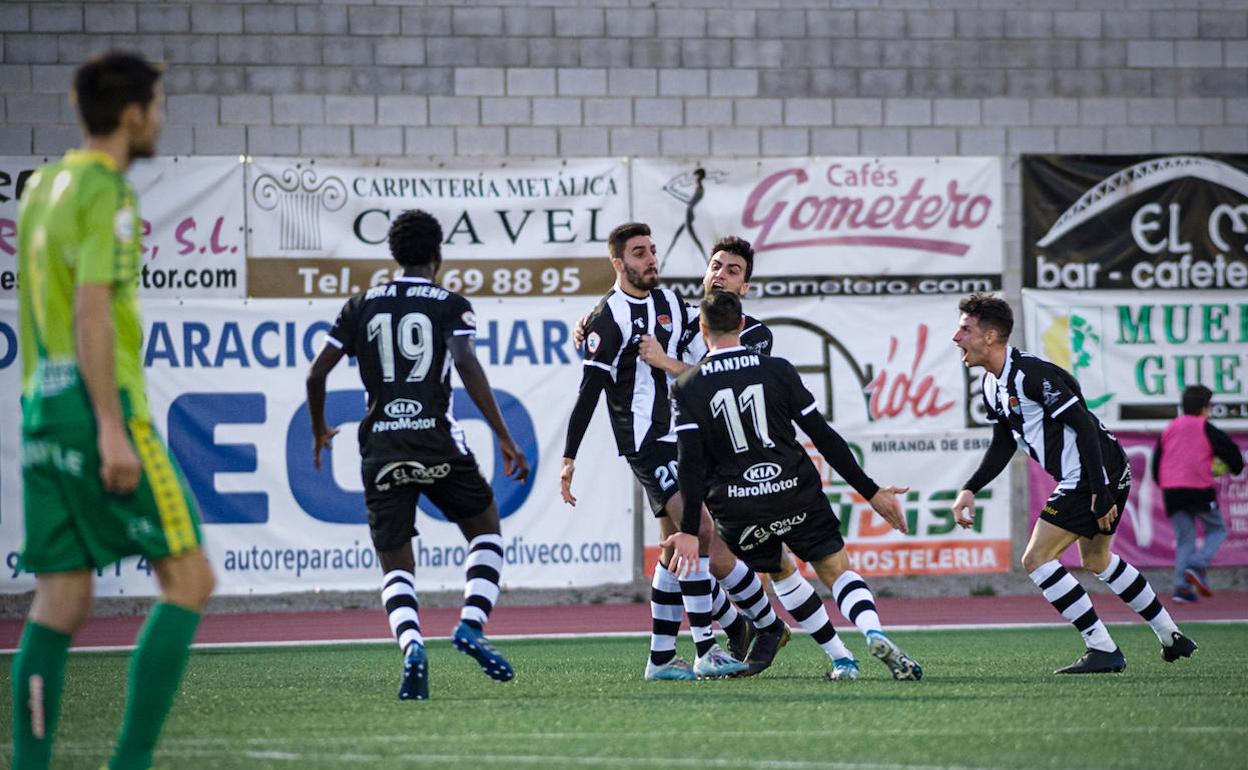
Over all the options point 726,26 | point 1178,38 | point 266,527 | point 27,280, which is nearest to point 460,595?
point 266,527

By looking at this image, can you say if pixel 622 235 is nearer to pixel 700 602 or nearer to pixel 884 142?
pixel 700 602

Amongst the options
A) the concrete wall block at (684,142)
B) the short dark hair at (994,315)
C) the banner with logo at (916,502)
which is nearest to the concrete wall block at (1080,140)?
the banner with logo at (916,502)

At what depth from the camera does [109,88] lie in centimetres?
459

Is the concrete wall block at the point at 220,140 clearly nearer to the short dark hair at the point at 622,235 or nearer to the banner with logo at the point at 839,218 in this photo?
the banner with logo at the point at 839,218

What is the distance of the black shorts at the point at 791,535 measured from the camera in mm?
7453

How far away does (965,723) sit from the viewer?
6.08 metres

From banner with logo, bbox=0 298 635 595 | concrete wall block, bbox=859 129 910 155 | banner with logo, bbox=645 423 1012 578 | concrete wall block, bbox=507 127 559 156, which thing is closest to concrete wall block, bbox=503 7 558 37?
concrete wall block, bbox=507 127 559 156

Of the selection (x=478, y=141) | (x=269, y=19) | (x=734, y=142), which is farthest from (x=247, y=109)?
(x=734, y=142)

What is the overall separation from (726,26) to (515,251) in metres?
2.99

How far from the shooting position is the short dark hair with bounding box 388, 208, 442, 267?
24.4 ft

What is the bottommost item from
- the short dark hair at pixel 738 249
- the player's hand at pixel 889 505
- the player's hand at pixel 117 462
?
the player's hand at pixel 889 505

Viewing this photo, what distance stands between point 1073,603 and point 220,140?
9.58m

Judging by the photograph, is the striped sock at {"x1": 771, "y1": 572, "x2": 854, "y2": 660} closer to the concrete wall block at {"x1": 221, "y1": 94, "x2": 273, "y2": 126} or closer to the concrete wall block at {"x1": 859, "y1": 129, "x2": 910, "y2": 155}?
the concrete wall block at {"x1": 859, "y1": 129, "x2": 910, "y2": 155}

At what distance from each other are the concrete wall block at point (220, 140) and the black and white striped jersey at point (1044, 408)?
28.5ft
